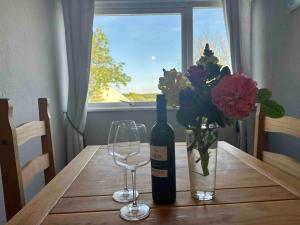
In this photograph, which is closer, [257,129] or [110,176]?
[110,176]

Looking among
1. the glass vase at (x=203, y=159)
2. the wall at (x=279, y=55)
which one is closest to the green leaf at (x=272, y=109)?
the glass vase at (x=203, y=159)

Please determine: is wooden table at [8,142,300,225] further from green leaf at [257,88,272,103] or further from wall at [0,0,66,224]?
wall at [0,0,66,224]

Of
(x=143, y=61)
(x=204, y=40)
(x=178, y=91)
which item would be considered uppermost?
(x=204, y=40)

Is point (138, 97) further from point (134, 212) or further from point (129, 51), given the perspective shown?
point (134, 212)

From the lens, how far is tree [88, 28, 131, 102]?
259cm

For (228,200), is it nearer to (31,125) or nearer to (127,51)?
(31,125)

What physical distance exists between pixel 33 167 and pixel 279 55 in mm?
1843

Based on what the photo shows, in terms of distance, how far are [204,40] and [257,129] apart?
5.16 feet

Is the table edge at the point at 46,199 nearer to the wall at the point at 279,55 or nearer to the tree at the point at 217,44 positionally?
the wall at the point at 279,55

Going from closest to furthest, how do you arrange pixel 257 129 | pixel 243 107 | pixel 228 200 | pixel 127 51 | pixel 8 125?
pixel 243 107 → pixel 228 200 → pixel 8 125 → pixel 257 129 → pixel 127 51

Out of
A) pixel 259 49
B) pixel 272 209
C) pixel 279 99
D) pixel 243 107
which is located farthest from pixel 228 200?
pixel 259 49

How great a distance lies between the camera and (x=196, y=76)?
2.13 ft

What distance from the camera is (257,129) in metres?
1.26

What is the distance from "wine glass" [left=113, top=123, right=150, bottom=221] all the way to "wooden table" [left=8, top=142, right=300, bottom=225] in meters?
0.02
